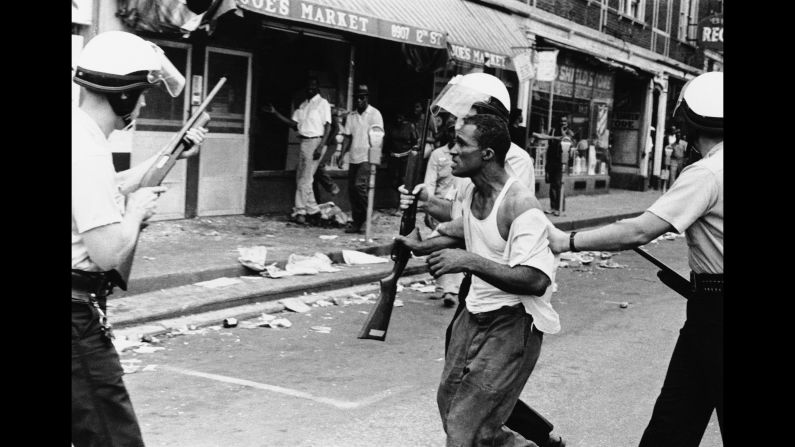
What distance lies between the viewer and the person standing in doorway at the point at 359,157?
13023mm

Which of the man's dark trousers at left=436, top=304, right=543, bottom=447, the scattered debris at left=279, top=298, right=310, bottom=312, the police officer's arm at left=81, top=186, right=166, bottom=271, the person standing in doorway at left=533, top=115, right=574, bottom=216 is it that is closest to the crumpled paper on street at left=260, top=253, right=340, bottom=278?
the scattered debris at left=279, top=298, right=310, bottom=312

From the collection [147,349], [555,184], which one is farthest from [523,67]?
[147,349]

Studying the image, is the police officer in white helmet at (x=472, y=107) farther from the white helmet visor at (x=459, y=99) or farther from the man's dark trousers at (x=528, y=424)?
the man's dark trousers at (x=528, y=424)

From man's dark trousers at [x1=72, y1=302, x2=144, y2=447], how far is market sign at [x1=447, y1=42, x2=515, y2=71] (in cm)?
1294

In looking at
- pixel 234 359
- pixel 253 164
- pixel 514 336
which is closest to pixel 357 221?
pixel 253 164

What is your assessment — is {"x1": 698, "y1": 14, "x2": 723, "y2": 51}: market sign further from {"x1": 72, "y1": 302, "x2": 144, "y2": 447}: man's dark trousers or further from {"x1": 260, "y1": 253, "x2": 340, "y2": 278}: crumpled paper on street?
{"x1": 72, "y1": 302, "x2": 144, "y2": 447}: man's dark trousers

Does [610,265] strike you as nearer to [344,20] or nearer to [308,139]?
[308,139]

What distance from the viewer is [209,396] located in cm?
593

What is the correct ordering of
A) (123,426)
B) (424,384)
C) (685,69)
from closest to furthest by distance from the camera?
(123,426) → (424,384) → (685,69)

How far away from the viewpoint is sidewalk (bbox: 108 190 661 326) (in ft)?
27.5

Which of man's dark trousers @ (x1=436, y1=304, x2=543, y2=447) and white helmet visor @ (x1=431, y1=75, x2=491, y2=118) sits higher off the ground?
white helmet visor @ (x1=431, y1=75, x2=491, y2=118)
